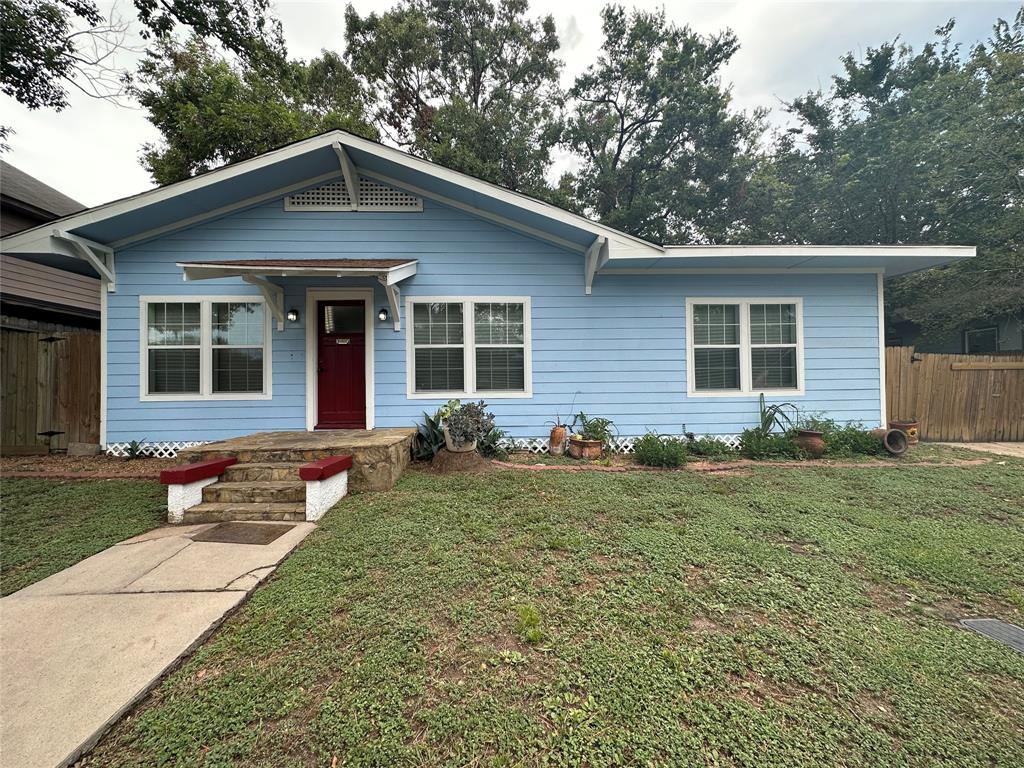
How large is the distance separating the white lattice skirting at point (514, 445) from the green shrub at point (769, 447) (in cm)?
26

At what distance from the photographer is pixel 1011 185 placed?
10.2 meters

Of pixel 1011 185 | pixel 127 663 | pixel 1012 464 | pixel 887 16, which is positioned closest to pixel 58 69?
pixel 127 663

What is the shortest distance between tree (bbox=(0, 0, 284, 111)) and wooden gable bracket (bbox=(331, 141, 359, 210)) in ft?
22.1

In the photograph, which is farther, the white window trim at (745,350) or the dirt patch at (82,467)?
the white window trim at (745,350)

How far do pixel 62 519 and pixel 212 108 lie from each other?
11.7 meters

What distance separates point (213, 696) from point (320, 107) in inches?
666

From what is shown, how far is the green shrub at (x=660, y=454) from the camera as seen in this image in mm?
5023

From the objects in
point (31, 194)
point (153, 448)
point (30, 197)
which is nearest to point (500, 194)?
point (153, 448)

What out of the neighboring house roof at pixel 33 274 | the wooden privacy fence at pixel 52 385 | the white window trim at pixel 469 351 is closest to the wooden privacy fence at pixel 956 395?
the white window trim at pixel 469 351

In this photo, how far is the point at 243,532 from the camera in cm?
311

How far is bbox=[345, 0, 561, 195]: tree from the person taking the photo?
12.9 metres

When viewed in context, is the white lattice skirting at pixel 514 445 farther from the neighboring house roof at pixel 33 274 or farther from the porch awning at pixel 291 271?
the neighboring house roof at pixel 33 274

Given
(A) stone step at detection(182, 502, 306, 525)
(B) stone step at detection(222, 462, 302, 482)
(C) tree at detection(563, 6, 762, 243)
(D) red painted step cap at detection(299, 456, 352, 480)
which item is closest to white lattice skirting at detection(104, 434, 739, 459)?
(D) red painted step cap at detection(299, 456, 352, 480)

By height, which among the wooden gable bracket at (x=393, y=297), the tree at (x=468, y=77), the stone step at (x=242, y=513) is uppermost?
the tree at (x=468, y=77)
